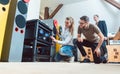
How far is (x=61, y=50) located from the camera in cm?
157

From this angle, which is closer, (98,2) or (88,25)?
(88,25)

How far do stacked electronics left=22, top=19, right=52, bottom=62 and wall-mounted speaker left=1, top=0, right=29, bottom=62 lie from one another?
18 cm

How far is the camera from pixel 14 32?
36.1 inches

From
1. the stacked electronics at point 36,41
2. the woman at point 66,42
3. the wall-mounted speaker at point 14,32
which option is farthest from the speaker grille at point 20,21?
the woman at point 66,42

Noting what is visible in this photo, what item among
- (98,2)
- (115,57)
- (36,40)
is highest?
(98,2)

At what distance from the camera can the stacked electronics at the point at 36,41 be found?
1.15 metres

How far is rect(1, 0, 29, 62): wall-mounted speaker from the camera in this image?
88 cm

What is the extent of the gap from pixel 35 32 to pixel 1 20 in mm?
311

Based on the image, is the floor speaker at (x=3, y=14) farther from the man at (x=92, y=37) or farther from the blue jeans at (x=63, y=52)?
the blue jeans at (x=63, y=52)

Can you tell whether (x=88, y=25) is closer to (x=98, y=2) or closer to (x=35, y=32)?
(x=35, y=32)

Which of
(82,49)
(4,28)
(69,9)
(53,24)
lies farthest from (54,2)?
(4,28)

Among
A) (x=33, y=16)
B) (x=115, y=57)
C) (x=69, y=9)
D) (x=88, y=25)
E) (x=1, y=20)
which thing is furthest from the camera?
(x=69, y=9)

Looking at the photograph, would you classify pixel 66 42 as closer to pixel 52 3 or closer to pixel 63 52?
pixel 63 52

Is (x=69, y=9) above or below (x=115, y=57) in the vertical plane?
above
